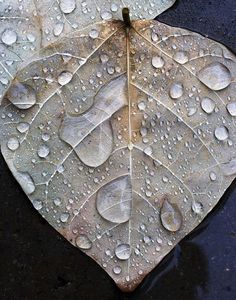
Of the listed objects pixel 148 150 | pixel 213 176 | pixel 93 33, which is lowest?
pixel 213 176

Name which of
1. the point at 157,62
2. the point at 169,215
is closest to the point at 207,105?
the point at 157,62

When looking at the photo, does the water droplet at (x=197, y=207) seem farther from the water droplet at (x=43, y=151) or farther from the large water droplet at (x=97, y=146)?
the water droplet at (x=43, y=151)

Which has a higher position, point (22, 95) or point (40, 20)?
point (40, 20)

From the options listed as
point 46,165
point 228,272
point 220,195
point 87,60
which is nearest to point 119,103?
point 87,60

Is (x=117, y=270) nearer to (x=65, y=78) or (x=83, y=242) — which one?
(x=83, y=242)

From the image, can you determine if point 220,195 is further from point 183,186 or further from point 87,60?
point 87,60
